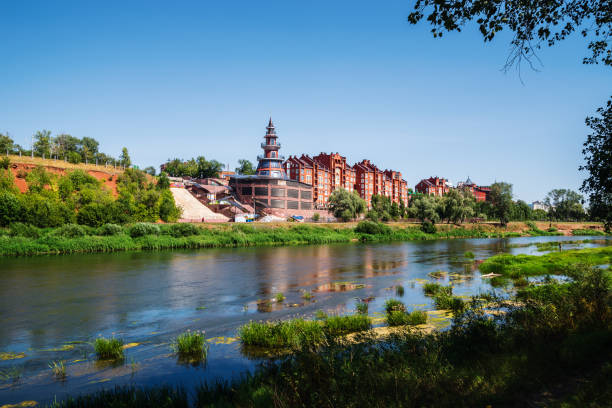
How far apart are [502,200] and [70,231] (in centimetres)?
9664

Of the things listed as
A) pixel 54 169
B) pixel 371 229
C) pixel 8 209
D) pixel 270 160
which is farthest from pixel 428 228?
pixel 54 169

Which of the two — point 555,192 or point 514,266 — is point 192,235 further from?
point 555,192

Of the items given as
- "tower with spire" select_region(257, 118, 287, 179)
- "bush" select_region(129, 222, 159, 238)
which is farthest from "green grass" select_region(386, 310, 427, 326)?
"tower with spire" select_region(257, 118, 287, 179)

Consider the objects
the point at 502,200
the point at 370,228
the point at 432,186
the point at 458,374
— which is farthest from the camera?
the point at 432,186

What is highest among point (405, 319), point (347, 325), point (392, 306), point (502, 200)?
point (502, 200)

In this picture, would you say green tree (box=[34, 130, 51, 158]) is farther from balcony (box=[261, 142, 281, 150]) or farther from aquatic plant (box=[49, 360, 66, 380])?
aquatic plant (box=[49, 360, 66, 380])

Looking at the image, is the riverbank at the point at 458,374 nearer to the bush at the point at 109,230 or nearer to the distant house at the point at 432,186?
the bush at the point at 109,230

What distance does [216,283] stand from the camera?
2602 centimetres

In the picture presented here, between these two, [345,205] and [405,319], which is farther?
[345,205]

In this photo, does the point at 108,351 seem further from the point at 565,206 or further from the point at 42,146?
the point at 565,206

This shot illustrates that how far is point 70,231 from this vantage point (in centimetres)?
4659

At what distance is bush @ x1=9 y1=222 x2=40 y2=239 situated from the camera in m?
44.8

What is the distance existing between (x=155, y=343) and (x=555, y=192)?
17719cm

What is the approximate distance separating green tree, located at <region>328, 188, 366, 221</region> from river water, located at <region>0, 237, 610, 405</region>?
156 feet
